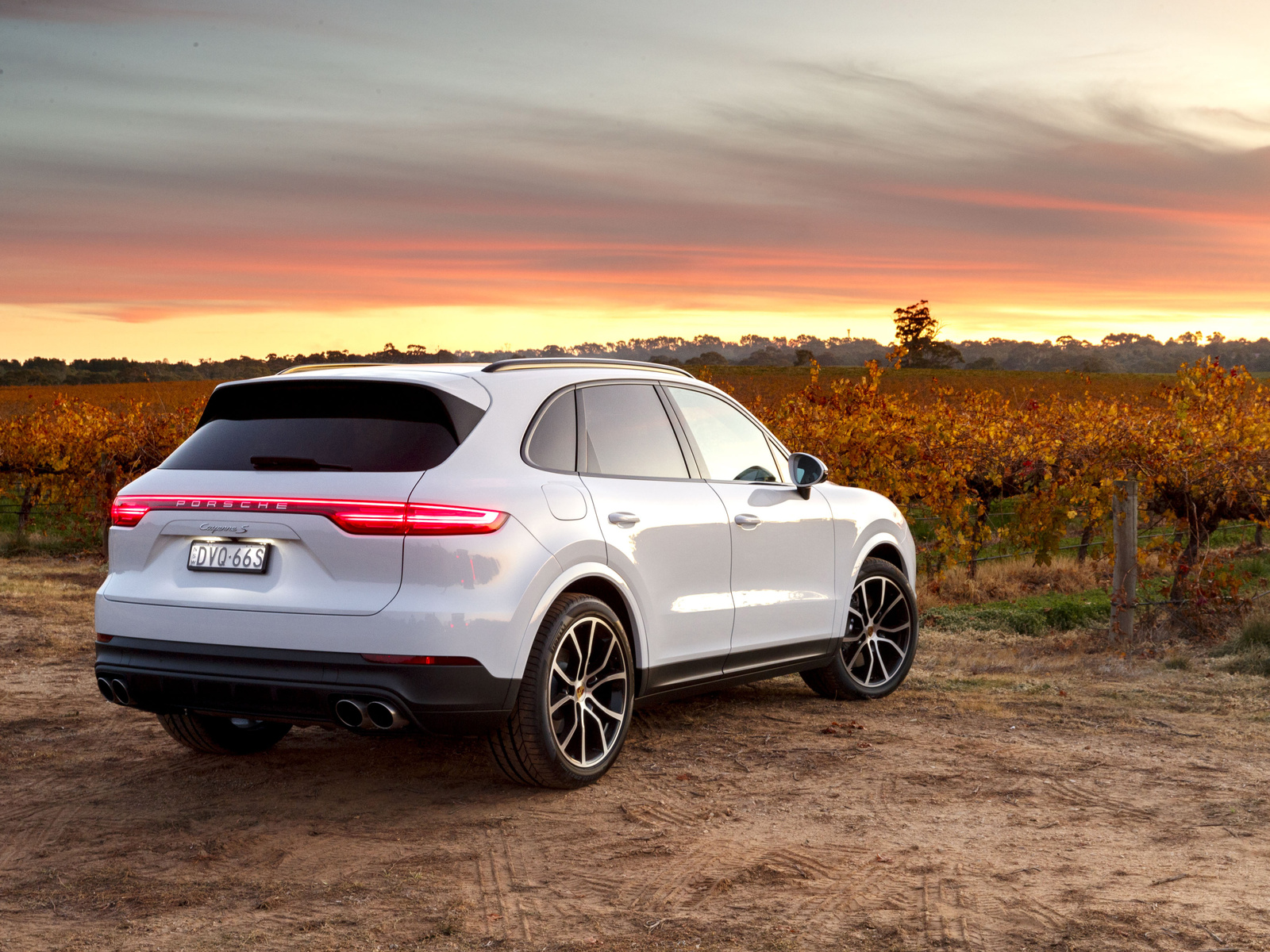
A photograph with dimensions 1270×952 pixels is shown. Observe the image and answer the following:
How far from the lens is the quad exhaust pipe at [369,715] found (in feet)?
15.6

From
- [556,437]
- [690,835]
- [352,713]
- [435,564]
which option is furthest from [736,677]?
Result: [352,713]

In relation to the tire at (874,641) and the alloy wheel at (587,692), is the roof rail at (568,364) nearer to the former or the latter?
the alloy wheel at (587,692)

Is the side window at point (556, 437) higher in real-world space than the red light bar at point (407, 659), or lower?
higher

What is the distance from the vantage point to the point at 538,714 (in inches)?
203

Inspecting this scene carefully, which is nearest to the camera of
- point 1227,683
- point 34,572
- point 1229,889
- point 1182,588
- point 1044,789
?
point 1229,889

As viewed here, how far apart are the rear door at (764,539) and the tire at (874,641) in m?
0.46

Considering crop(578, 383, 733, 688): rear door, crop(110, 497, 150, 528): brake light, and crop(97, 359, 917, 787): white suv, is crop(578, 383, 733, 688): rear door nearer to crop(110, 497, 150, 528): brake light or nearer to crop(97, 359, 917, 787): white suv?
crop(97, 359, 917, 787): white suv

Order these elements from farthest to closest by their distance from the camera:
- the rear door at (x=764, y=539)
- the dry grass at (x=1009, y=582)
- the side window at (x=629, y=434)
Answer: the dry grass at (x=1009, y=582) → the rear door at (x=764, y=539) → the side window at (x=629, y=434)

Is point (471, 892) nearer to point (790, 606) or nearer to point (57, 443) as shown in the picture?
point (790, 606)

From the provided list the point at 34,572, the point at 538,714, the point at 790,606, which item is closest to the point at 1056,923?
the point at 538,714

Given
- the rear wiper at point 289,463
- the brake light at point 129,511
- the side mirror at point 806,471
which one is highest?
the rear wiper at point 289,463

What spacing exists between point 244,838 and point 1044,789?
342 cm

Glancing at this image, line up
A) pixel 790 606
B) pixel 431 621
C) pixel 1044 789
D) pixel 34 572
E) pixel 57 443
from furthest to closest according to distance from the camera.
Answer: pixel 57 443
pixel 34 572
pixel 790 606
pixel 1044 789
pixel 431 621

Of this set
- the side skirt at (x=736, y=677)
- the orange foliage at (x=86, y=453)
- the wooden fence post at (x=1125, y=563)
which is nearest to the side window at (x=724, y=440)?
the side skirt at (x=736, y=677)
